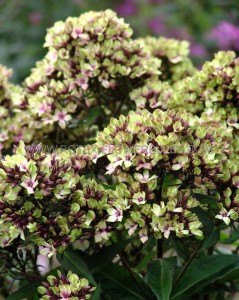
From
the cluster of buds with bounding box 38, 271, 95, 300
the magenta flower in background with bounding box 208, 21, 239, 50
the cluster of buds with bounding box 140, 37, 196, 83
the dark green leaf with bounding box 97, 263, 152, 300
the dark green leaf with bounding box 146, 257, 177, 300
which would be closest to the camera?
the cluster of buds with bounding box 38, 271, 95, 300

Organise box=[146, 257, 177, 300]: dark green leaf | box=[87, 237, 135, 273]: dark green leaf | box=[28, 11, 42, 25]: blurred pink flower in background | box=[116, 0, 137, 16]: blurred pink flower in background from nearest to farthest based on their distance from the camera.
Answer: box=[146, 257, 177, 300]: dark green leaf
box=[87, 237, 135, 273]: dark green leaf
box=[28, 11, 42, 25]: blurred pink flower in background
box=[116, 0, 137, 16]: blurred pink flower in background

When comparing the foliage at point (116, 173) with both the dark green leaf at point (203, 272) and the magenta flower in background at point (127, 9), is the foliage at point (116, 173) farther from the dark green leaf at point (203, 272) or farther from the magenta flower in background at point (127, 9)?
the magenta flower in background at point (127, 9)

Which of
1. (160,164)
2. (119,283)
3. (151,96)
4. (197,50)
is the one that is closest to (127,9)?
(197,50)

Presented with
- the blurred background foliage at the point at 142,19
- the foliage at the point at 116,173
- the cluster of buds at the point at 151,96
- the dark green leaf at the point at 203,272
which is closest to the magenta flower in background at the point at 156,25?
the blurred background foliage at the point at 142,19

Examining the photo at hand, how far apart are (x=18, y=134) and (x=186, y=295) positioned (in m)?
0.78

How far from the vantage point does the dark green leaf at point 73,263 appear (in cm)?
171

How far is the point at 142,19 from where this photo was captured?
553 cm

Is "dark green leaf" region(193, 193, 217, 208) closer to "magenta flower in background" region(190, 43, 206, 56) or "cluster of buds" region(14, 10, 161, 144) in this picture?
"cluster of buds" region(14, 10, 161, 144)

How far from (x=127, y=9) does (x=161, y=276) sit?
4.11 metres

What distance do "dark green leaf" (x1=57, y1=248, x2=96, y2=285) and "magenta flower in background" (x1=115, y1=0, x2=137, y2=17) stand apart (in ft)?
13.4

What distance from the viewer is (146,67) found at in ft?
7.02

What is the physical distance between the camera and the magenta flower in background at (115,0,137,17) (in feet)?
18.3

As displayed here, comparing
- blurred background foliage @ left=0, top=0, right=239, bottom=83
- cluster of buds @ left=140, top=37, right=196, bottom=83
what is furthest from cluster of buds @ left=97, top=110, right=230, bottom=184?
blurred background foliage @ left=0, top=0, right=239, bottom=83

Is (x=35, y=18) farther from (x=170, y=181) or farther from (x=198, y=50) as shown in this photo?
(x=170, y=181)
